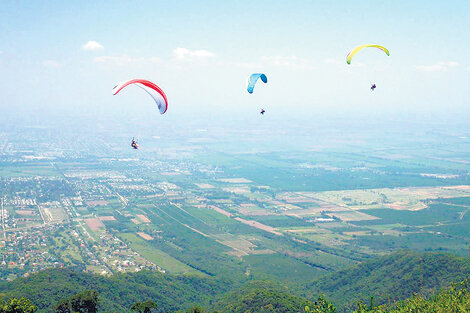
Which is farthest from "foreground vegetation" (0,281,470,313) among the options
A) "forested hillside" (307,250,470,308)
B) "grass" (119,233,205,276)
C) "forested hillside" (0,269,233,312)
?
"grass" (119,233,205,276)

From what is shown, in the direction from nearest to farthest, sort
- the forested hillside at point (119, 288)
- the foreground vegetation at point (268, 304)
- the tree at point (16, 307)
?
the tree at point (16, 307)
the foreground vegetation at point (268, 304)
the forested hillside at point (119, 288)

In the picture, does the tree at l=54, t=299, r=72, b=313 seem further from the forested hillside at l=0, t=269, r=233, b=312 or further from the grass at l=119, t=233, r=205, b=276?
the grass at l=119, t=233, r=205, b=276

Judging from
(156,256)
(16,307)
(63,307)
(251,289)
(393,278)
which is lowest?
(156,256)

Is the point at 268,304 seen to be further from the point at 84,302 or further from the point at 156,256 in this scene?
the point at 156,256

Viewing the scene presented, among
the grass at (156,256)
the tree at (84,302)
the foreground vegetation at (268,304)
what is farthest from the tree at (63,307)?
the grass at (156,256)

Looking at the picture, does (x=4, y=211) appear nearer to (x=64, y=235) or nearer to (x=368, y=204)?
(x=64, y=235)

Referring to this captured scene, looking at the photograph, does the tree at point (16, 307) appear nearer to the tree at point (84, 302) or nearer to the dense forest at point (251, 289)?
the dense forest at point (251, 289)

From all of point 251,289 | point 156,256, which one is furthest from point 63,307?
point 156,256

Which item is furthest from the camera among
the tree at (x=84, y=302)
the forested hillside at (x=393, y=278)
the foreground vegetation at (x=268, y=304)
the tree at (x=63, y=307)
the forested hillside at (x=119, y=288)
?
the forested hillside at (x=393, y=278)
